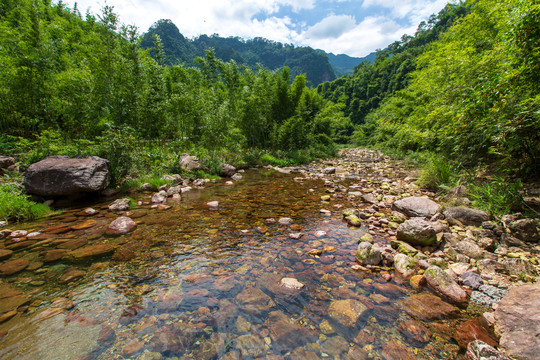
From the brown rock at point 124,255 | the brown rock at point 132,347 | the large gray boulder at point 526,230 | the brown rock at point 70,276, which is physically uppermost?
the large gray boulder at point 526,230

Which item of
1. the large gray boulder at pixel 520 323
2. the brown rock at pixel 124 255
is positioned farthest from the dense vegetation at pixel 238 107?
the brown rock at pixel 124 255

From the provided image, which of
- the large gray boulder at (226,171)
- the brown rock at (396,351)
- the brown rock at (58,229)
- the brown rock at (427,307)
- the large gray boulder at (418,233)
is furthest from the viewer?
→ the large gray boulder at (226,171)

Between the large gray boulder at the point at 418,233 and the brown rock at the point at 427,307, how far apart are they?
5.14ft

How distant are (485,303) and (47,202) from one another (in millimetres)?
11365

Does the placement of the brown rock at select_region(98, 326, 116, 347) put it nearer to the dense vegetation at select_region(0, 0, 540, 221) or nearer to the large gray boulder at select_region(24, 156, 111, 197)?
the large gray boulder at select_region(24, 156, 111, 197)

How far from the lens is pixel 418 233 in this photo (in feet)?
14.4

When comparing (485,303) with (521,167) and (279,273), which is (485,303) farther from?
(521,167)

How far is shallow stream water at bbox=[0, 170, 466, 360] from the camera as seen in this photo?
2.35 meters

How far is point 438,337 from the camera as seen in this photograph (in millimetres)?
2457

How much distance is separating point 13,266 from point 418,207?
30.8 feet

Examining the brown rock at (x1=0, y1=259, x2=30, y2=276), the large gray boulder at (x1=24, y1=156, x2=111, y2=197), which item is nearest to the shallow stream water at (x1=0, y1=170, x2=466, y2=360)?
the brown rock at (x1=0, y1=259, x2=30, y2=276)

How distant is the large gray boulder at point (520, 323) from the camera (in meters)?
2.03

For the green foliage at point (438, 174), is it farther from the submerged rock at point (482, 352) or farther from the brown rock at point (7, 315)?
the brown rock at point (7, 315)

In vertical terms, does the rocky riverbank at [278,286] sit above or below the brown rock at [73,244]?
above
